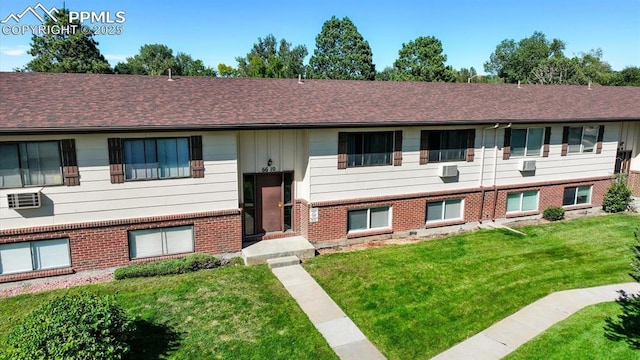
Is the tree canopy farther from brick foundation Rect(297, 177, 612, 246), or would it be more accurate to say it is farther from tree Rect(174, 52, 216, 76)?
brick foundation Rect(297, 177, 612, 246)

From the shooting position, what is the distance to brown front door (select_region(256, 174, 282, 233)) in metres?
13.4

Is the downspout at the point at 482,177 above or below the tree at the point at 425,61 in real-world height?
below

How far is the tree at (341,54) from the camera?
211 feet

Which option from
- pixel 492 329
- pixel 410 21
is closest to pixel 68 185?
pixel 492 329

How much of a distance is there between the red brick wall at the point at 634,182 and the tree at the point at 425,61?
35.6 metres

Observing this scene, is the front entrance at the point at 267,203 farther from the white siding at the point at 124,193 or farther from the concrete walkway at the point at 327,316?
the concrete walkway at the point at 327,316

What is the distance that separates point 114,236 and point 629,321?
12.1 metres

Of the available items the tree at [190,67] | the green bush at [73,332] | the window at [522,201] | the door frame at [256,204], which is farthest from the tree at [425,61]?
the green bush at [73,332]

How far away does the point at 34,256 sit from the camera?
34.9 feet

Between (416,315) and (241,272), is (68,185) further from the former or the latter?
(416,315)

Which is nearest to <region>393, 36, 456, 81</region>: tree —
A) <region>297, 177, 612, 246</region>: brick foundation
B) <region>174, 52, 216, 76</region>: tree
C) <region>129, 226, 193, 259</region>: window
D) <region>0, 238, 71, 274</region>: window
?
<region>174, 52, 216, 76</region>: tree

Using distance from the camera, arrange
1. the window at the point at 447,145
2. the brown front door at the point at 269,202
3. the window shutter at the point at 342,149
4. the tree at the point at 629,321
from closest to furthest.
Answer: the tree at the point at 629,321, the window shutter at the point at 342,149, the brown front door at the point at 269,202, the window at the point at 447,145

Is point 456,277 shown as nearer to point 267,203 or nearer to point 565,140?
point 267,203

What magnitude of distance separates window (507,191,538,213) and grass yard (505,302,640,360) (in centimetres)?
787
